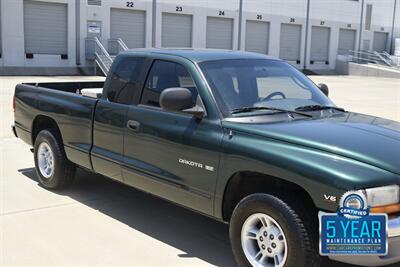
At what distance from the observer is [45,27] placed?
30.8 m

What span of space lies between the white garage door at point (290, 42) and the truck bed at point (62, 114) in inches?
1508

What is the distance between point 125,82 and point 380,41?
5287 centimetres

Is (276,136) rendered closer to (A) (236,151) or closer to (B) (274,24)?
(A) (236,151)

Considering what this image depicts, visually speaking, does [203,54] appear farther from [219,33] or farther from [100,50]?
[219,33]

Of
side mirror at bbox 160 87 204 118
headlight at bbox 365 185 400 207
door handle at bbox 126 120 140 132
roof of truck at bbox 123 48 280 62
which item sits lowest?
headlight at bbox 365 185 400 207

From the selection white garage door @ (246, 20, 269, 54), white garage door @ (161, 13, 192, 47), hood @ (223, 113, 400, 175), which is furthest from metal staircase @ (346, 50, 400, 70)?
hood @ (223, 113, 400, 175)

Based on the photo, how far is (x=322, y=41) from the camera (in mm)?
47875

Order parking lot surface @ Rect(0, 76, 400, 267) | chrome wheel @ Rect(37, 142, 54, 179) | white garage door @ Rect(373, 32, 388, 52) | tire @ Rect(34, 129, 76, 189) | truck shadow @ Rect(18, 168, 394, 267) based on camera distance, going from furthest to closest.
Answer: white garage door @ Rect(373, 32, 388, 52)
chrome wheel @ Rect(37, 142, 54, 179)
tire @ Rect(34, 129, 76, 189)
truck shadow @ Rect(18, 168, 394, 267)
parking lot surface @ Rect(0, 76, 400, 267)

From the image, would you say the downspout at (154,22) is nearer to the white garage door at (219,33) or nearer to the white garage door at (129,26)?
the white garage door at (129,26)

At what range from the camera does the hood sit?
3.63 metres

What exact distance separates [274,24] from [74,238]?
131 ft

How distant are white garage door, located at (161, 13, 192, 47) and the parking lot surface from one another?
2970cm

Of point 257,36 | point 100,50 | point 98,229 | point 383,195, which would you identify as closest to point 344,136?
point 383,195

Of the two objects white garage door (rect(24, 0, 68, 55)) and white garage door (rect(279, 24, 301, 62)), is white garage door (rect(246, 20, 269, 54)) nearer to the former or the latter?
white garage door (rect(279, 24, 301, 62))
